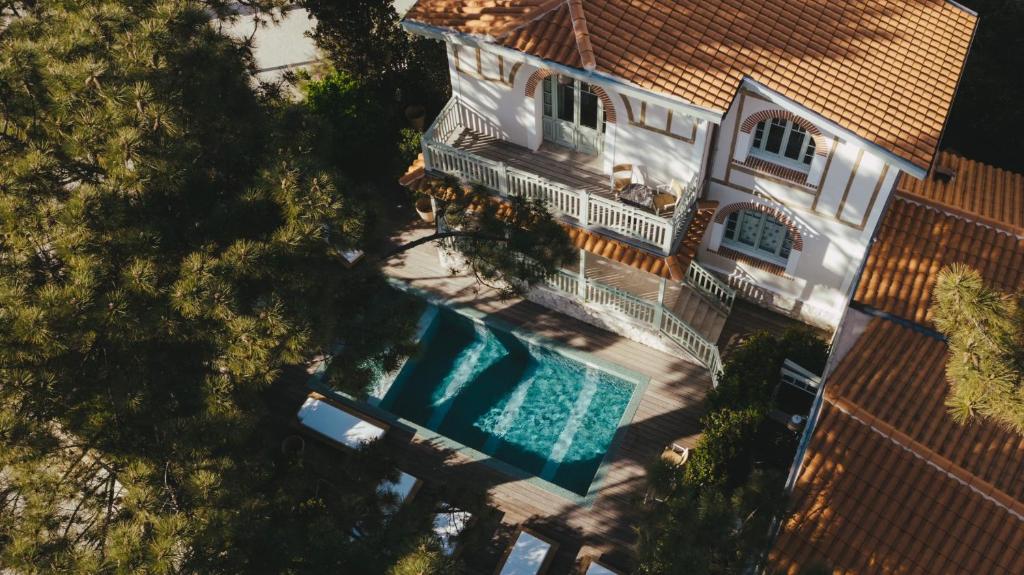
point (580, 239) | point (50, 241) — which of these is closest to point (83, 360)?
point (50, 241)

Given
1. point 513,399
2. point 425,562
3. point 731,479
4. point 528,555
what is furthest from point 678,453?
point 425,562

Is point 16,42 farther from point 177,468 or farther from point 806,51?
point 806,51

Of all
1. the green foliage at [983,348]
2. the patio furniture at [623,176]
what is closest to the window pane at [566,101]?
the patio furniture at [623,176]

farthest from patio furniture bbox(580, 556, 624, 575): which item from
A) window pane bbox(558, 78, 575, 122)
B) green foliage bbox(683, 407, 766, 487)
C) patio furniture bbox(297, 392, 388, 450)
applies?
window pane bbox(558, 78, 575, 122)

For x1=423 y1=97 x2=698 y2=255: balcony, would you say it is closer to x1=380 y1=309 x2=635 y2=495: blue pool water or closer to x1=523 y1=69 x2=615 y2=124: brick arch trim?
x1=523 y1=69 x2=615 y2=124: brick arch trim

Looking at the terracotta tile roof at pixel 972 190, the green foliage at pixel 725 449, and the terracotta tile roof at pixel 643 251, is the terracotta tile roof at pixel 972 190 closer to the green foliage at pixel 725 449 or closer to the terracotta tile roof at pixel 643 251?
the terracotta tile roof at pixel 643 251

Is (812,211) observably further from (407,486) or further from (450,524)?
(407,486)
